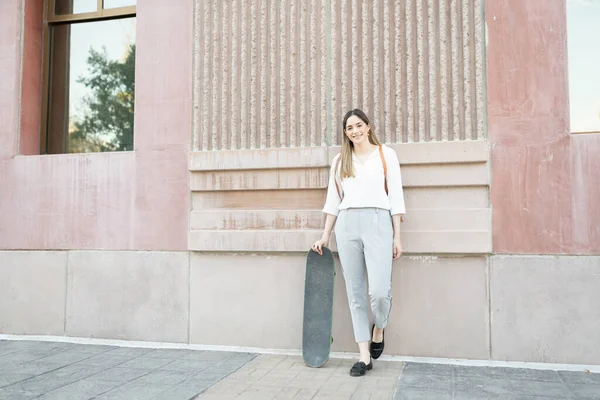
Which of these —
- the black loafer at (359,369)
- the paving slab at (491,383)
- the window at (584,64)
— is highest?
the window at (584,64)

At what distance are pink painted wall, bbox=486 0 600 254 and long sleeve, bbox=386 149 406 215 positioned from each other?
94cm

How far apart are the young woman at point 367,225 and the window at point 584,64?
6.10 feet

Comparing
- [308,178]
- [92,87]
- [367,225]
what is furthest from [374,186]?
[92,87]

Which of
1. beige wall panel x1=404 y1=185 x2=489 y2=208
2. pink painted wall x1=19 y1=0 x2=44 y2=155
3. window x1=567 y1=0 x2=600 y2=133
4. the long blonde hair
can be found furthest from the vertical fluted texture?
window x1=567 y1=0 x2=600 y2=133

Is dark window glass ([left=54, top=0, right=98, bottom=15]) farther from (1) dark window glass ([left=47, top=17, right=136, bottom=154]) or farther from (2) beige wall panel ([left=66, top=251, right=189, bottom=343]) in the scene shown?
(2) beige wall panel ([left=66, top=251, right=189, bottom=343])

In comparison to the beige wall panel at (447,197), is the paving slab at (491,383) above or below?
below

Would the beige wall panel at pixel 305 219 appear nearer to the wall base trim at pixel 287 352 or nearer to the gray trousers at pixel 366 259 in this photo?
the gray trousers at pixel 366 259

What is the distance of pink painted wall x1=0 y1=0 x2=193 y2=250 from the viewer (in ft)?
18.5

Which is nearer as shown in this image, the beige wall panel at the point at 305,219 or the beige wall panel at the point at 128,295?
the beige wall panel at the point at 305,219

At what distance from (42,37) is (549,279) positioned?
20.9ft

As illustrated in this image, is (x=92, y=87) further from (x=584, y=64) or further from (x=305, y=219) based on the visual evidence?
(x=584, y=64)

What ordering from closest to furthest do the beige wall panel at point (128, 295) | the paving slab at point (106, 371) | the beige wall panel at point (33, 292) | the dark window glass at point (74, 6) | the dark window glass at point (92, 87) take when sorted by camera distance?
Result: the paving slab at point (106, 371)
the beige wall panel at point (128, 295)
the beige wall panel at point (33, 292)
the dark window glass at point (92, 87)
the dark window glass at point (74, 6)

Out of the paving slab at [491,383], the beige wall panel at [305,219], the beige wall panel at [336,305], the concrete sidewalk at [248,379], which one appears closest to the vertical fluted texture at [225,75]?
the beige wall panel at [305,219]

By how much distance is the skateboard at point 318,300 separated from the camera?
15.4 feet
